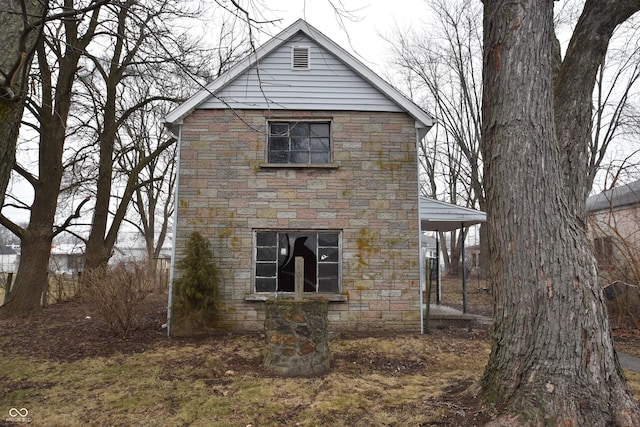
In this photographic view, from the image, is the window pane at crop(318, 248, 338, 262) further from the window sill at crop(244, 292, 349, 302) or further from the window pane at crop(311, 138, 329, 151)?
the window pane at crop(311, 138, 329, 151)

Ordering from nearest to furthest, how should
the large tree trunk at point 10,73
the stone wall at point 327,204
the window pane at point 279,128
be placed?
1. the large tree trunk at point 10,73
2. the stone wall at point 327,204
3. the window pane at point 279,128

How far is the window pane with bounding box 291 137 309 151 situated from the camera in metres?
9.52

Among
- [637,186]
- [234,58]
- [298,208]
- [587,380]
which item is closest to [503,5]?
[587,380]

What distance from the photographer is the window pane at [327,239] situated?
918 cm

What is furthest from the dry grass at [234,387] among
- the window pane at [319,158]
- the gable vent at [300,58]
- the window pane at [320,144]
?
the gable vent at [300,58]

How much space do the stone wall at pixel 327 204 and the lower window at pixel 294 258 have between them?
203 millimetres

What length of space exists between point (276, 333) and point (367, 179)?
14.4 feet

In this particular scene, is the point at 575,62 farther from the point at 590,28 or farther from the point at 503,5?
the point at 503,5

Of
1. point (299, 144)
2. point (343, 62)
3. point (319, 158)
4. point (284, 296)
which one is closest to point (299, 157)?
point (299, 144)

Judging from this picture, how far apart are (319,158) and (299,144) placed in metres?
0.57

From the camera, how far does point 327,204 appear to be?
9164 millimetres

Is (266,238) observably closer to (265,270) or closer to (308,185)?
(265,270)

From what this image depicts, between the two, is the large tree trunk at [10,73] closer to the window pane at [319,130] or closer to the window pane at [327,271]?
the window pane at [327,271]

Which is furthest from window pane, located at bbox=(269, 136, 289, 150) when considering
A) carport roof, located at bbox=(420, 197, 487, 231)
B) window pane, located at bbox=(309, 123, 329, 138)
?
carport roof, located at bbox=(420, 197, 487, 231)
